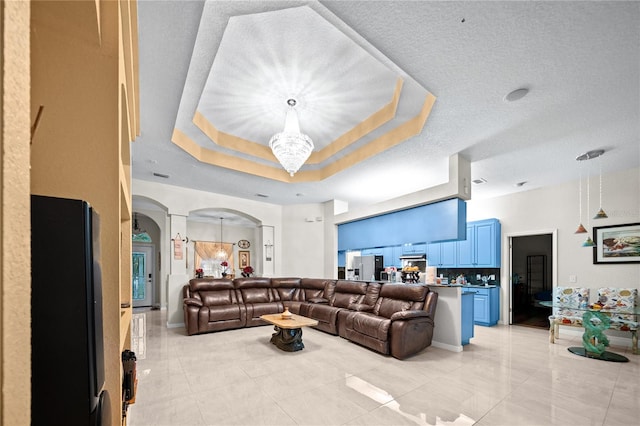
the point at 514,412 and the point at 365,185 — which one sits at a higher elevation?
the point at 365,185

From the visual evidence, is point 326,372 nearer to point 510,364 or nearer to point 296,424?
point 296,424

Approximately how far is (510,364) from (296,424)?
3.02 meters

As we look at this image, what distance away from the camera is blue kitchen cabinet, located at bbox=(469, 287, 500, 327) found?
249 inches

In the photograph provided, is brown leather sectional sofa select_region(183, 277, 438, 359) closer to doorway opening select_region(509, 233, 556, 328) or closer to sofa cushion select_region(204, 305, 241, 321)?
sofa cushion select_region(204, 305, 241, 321)

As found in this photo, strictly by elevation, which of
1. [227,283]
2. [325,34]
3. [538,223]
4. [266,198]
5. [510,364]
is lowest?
[510,364]

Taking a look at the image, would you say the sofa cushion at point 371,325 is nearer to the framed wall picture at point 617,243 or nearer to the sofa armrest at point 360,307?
the sofa armrest at point 360,307

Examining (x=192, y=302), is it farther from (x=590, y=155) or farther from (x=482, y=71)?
(x=590, y=155)

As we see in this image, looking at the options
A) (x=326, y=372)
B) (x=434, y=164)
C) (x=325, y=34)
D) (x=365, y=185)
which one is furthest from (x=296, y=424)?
(x=365, y=185)

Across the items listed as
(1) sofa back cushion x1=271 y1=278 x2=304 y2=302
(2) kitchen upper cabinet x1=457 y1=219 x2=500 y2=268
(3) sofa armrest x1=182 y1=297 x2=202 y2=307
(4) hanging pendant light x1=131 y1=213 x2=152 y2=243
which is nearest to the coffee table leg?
(3) sofa armrest x1=182 y1=297 x2=202 y2=307

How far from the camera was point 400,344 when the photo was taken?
3939 mm

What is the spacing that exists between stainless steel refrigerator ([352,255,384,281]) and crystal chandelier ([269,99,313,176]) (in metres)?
4.03

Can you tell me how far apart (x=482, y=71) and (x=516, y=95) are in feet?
2.03

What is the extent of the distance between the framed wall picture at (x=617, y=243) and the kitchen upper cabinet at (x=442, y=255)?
2.54m

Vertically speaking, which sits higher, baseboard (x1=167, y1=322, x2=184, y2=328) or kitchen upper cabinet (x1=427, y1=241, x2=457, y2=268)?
kitchen upper cabinet (x1=427, y1=241, x2=457, y2=268)
